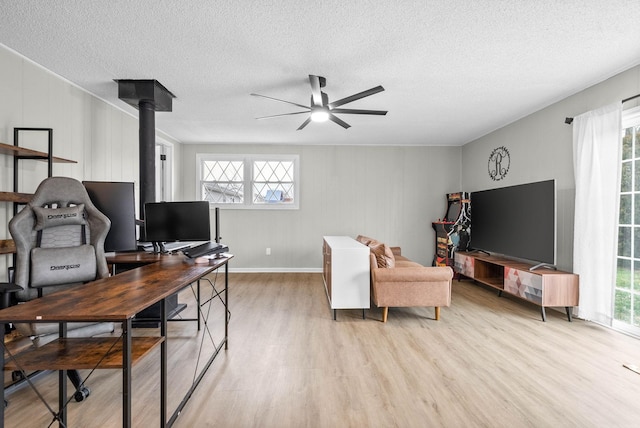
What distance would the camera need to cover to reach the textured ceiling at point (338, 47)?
2.03 m

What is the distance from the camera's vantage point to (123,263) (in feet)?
9.16

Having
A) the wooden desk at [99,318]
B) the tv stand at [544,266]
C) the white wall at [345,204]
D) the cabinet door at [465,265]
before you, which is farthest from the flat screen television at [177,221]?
the cabinet door at [465,265]

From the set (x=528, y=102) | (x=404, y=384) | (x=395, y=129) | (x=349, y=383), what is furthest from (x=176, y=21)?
(x=528, y=102)

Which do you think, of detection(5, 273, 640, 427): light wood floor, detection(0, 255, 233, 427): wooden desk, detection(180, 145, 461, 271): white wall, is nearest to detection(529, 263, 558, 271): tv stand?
detection(5, 273, 640, 427): light wood floor

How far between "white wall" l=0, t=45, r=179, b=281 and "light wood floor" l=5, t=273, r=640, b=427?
1696 millimetres

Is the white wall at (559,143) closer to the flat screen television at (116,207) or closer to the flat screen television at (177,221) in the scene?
the flat screen television at (177,221)

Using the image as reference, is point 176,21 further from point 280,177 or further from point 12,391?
point 280,177

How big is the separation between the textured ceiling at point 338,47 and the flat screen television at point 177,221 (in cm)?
129

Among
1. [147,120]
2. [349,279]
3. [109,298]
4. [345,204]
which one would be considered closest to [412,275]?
[349,279]

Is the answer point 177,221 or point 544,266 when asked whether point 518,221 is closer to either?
point 544,266

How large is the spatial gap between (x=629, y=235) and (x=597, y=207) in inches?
14.9

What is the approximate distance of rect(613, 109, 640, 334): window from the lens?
2.90 meters

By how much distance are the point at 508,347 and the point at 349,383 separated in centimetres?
158

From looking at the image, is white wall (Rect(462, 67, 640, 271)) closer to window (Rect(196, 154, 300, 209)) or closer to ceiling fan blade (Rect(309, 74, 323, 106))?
ceiling fan blade (Rect(309, 74, 323, 106))
